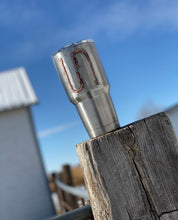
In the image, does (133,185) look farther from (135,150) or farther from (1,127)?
(1,127)

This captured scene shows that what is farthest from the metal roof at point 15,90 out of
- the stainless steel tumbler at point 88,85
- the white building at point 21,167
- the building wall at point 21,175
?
the stainless steel tumbler at point 88,85

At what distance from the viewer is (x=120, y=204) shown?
3.76 feet

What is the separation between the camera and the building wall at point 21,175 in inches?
300

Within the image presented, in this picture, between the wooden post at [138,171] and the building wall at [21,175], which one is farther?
the building wall at [21,175]

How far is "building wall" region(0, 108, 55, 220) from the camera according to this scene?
7625 mm

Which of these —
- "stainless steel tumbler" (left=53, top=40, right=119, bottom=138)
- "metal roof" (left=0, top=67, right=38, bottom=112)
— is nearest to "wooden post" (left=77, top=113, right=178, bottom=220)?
"stainless steel tumbler" (left=53, top=40, right=119, bottom=138)

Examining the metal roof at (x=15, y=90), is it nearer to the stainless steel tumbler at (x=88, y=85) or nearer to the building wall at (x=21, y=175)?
the building wall at (x=21, y=175)

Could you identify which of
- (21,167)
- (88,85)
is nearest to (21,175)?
(21,167)

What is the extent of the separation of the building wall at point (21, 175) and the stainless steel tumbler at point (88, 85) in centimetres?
692

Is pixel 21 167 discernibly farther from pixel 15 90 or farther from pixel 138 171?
pixel 138 171

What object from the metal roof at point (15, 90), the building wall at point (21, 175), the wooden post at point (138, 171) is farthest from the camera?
the metal roof at point (15, 90)

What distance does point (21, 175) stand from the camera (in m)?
7.77

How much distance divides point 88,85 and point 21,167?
6.98m

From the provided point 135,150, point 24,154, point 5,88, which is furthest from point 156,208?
point 5,88
